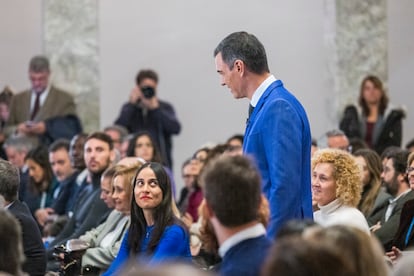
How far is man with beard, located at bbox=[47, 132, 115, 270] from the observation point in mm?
7570

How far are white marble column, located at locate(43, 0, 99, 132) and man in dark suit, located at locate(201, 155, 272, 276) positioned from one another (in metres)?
7.76

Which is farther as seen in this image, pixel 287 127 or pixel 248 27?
pixel 248 27

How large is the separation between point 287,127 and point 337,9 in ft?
22.9

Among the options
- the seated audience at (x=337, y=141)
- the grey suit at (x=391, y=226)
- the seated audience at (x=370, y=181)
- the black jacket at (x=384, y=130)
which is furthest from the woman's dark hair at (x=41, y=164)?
the grey suit at (x=391, y=226)

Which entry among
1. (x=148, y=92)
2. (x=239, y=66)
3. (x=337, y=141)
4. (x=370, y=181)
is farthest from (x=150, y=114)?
(x=239, y=66)

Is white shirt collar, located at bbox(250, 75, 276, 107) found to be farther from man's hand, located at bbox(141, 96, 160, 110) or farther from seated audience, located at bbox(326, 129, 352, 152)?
man's hand, located at bbox(141, 96, 160, 110)

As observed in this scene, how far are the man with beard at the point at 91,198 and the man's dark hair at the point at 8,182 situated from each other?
6.31ft

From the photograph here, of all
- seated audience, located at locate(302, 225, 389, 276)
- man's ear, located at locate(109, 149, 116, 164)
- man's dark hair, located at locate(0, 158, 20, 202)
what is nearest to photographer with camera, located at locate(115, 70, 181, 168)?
man's ear, located at locate(109, 149, 116, 164)

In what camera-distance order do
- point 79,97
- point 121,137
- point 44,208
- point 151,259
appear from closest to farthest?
point 151,259 → point 44,208 → point 121,137 → point 79,97

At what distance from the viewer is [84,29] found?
11.3 m

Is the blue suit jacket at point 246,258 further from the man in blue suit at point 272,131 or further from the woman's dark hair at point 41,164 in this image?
the woman's dark hair at point 41,164

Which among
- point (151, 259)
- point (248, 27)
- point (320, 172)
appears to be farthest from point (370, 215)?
point (248, 27)

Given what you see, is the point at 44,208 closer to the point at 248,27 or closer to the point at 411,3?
the point at 248,27

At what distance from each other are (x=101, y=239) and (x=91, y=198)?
2.92 ft
